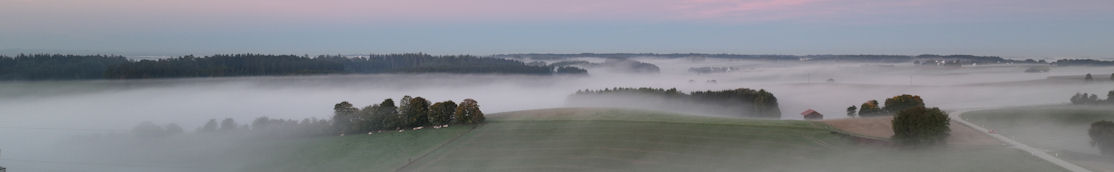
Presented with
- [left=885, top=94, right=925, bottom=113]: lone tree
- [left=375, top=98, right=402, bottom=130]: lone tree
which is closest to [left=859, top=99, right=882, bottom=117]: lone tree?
[left=885, top=94, right=925, bottom=113]: lone tree

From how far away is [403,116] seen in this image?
52.1m

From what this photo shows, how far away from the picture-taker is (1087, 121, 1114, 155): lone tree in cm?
3017

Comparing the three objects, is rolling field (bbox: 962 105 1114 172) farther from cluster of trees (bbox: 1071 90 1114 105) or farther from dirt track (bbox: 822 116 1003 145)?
cluster of trees (bbox: 1071 90 1114 105)

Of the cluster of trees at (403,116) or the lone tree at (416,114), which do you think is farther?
the lone tree at (416,114)

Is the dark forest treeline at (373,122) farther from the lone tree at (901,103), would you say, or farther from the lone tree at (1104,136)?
the lone tree at (1104,136)

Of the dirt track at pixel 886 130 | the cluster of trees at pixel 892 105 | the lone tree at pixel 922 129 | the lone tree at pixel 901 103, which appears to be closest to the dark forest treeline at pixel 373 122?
the dirt track at pixel 886 130

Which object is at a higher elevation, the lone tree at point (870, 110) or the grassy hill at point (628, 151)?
the lone tree at point (870, 110)

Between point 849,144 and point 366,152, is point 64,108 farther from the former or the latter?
point 849,144

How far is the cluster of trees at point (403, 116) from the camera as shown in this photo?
5075 cm

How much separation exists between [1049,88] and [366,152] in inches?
3215

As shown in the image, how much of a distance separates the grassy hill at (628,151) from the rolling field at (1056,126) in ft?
7.60

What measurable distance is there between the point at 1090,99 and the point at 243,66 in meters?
120

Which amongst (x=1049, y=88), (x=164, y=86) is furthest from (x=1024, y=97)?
(x=164, y=86)

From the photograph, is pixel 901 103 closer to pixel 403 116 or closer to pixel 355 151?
pixel 403 116
